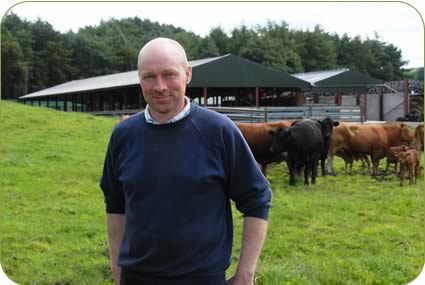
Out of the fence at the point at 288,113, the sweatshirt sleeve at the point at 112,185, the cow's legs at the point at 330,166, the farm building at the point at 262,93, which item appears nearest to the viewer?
the sweatshirt sleeve at the point at 112,185

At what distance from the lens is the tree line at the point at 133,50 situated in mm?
40469

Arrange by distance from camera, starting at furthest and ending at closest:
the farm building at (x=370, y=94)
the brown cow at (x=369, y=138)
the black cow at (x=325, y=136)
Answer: the farm building at (x=370, y=94) → the brown cow at (x=369, y=138) → the black cow at (x=325, y=136)

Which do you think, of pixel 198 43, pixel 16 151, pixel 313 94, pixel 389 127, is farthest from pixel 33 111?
pixel 198 43

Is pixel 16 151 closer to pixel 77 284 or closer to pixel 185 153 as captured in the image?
pixel 77 284

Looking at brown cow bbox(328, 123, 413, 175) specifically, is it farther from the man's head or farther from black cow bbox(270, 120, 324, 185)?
the man's head

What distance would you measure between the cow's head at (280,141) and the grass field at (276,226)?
2.01 feet

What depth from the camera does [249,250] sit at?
2.55 m

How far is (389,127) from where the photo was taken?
13.2m

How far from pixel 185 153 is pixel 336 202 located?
Result: 6.44 meters

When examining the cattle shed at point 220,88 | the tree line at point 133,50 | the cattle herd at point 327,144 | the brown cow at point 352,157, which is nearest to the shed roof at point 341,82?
the cattle shed at point 220,88

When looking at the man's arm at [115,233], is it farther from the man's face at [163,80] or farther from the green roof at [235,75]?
the green roof at [235,75]

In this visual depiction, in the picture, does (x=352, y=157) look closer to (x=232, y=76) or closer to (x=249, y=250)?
(x=249, y=250)

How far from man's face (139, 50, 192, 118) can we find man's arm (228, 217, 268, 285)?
23.2 inches

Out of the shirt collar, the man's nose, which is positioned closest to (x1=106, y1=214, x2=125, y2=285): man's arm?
the shirt collar
